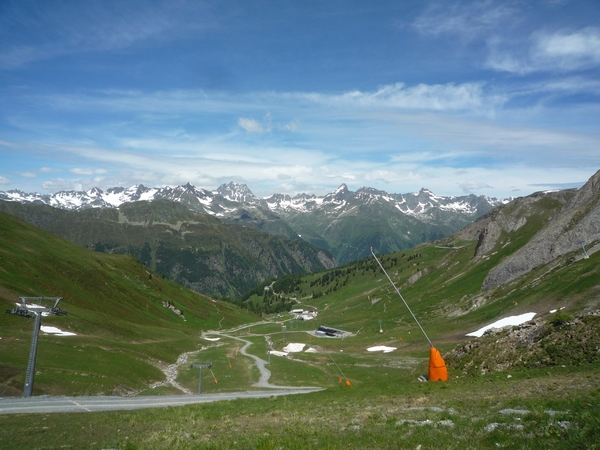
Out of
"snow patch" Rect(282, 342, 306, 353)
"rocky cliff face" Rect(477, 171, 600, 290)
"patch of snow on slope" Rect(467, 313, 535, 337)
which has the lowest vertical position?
"snow patch" Rect(282, 342, 306, 353)

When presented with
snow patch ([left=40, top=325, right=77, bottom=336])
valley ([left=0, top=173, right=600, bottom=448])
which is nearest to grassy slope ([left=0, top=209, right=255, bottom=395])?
valley ([left=0, top=173, right=600, bottom=448])

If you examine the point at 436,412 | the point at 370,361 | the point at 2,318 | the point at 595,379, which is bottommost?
the point at 370,361

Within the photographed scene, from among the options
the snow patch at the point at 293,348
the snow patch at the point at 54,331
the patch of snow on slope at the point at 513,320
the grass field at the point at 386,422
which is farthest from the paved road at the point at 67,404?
the snow patch at the point at 293,348

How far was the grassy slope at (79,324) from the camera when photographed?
6372 centimetres

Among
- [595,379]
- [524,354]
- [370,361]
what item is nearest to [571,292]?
[370,361]

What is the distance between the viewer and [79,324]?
330 ft

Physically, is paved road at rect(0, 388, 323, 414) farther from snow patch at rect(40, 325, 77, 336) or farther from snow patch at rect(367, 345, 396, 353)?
snow patch at rect(367, 345, 396, 353)

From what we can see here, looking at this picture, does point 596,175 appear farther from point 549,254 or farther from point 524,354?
point 524,354

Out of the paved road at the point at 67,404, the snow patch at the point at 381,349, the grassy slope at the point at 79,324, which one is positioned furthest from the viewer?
the snow patch at the point at 381,349

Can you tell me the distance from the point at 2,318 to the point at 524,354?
99.8 metres

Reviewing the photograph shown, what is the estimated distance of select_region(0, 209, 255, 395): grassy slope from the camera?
6372 centimetres

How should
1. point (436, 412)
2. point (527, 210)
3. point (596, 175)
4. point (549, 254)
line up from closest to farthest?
point (436, 412), point (549, 254), point (596, 175), point (527, 210)

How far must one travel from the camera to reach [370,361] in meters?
93.4

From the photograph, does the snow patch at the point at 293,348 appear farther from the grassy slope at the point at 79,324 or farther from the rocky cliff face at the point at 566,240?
the rocky cliff face at the point at 566,240
